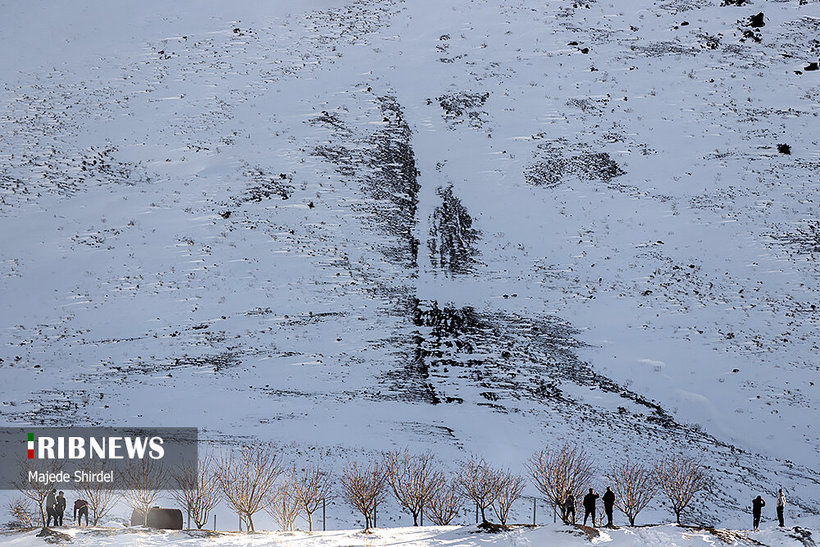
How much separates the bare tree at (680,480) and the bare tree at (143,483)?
2134 centimetres

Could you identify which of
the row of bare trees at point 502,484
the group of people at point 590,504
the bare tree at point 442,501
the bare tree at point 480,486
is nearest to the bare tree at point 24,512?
the row of bare trees at point 502,484

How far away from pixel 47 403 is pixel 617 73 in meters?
49.3

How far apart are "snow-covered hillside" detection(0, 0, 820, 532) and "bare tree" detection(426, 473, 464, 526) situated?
2992 millimetres

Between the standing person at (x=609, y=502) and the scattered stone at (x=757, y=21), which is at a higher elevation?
the scattered stone at (x=757, y=21)

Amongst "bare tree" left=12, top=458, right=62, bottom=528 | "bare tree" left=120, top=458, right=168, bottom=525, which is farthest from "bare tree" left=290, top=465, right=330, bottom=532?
"bare tree" left=12, top=458, right=62, bottom=528

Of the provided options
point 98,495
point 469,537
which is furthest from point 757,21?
point 98,495

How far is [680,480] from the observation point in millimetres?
29922

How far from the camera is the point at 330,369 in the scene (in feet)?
125

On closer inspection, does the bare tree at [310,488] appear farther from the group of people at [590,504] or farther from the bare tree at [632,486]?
the bare tree at [632,486]

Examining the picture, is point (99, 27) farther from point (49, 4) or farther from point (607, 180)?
point (607, 180)

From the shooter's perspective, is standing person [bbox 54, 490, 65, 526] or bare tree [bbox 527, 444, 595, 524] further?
bare tree [bbox 527, 444, 595, 524]

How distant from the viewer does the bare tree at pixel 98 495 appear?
1101 inches

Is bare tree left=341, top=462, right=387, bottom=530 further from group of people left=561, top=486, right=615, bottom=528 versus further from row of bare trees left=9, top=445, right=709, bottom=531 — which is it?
group of people left=561, top=486, right=615, bottom=528

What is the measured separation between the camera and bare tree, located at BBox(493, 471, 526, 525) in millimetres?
28188
